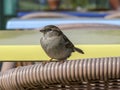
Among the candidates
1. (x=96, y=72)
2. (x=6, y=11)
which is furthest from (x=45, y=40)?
(x=6, y=11)

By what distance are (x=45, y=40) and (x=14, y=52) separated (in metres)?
0.12

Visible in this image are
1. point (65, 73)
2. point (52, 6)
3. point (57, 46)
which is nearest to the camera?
point (65, 73)

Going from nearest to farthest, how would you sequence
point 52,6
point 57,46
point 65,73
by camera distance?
point 65,73, point 57,46, point 52,6

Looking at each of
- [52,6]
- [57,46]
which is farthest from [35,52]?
[52,6]

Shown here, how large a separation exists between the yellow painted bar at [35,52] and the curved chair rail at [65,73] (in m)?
0.22

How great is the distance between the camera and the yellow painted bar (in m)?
1.47

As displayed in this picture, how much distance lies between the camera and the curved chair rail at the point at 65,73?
1.17 metres

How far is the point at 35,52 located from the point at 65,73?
1.16ft

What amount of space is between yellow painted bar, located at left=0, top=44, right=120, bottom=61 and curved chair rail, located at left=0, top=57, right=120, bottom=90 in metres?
0.22

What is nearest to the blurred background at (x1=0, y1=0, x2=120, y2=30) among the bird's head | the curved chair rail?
the bird's head

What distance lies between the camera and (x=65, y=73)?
3.92 feet

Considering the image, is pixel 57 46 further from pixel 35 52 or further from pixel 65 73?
pixel 65 73

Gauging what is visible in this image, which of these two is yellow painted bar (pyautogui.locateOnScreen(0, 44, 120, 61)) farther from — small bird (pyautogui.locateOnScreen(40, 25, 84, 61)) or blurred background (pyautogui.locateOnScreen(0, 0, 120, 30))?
blurred background (pyautogui.locateOnScreen(0, 0, 120, 30))

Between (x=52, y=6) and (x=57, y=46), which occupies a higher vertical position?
(x=57, y=46)
